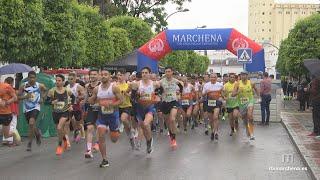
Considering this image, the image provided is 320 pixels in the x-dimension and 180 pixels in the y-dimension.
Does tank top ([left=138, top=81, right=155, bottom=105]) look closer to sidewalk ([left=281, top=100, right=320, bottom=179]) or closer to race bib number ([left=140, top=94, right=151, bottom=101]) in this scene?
race bib number ([left=140, top=94, right=151, bottom=101])

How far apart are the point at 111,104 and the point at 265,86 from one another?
11069mm

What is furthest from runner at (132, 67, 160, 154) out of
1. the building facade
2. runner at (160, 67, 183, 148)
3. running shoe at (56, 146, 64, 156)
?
the building facade

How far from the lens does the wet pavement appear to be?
1006 cm

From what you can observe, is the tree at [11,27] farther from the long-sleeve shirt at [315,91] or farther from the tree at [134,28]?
the tree at [134,28]

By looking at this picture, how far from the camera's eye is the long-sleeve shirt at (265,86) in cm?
2098

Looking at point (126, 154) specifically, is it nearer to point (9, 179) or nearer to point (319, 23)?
point (9, 179)

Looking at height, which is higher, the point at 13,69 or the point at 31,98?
the point at 13,69

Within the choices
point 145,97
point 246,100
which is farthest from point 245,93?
point 145,97

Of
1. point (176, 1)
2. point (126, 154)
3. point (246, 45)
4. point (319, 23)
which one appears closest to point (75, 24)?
point (246, 45)

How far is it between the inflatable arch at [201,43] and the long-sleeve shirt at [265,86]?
9.48ft

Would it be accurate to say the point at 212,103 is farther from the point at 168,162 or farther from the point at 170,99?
the point at 168,162

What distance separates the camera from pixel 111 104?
36.1ft

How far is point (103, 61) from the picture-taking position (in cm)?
3180

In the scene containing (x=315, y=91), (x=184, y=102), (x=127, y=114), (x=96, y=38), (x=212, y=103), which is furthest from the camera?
(x=96, y=38)
